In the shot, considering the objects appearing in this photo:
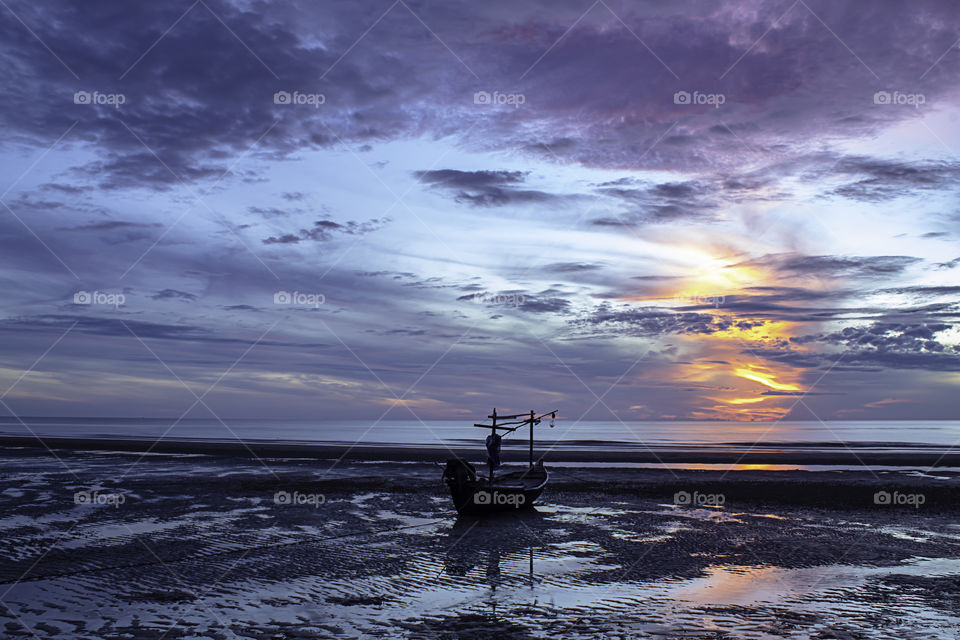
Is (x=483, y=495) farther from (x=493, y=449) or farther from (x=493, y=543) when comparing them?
(x=493, y=543)

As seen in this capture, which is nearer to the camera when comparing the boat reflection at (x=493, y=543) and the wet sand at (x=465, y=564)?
the wet sand at (x=465, y=564)

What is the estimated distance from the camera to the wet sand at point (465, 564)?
39.8 feet

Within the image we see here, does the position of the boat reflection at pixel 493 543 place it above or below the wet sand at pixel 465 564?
below

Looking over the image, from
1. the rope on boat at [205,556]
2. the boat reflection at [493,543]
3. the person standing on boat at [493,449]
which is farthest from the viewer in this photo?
the person standing on boat at [493,449]

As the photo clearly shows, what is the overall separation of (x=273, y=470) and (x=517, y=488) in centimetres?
2154

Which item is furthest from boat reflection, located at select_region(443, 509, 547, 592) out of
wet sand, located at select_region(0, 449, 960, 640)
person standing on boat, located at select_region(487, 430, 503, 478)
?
person standing on boat, located at select_region(487, 430, 503, 478)

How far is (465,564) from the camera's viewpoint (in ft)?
55.7

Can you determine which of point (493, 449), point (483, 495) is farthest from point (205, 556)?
point (493, 449)

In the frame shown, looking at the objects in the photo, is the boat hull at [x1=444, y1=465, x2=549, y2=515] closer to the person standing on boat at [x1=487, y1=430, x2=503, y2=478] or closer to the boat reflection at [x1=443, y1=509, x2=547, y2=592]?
the boat reflection at [x1=443, y1=509, x2=547, y2=592]

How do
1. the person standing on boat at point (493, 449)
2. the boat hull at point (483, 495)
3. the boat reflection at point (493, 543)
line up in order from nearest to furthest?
the boat reflection at point (493, 543), the boat hull at point (483, 495), the person standing on boat at point (493, 449)

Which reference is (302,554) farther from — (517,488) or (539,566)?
(517,488)

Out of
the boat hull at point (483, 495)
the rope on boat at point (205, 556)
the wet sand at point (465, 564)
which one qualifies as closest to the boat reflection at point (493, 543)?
the wet sand at point (465, 564)

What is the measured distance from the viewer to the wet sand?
12141mm

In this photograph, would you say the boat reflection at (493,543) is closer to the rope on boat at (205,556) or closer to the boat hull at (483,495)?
the boat hull at (483,495)
